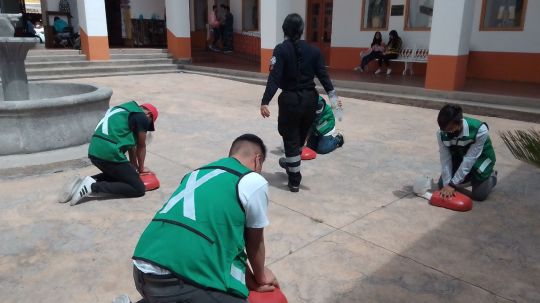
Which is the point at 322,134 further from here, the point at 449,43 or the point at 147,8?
the point at 147,8

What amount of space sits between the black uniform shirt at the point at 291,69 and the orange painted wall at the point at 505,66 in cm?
909

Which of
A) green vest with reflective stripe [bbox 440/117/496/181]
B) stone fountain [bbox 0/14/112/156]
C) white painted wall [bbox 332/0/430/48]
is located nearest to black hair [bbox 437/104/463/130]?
green vest with reflective stripe [bbox 440/117/496/181]

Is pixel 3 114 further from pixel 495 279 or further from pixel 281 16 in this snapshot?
pixel 281 16

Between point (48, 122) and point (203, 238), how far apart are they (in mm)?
4261

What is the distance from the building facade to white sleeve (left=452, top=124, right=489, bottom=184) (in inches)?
237

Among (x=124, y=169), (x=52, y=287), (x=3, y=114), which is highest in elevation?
(x=3, y=114)

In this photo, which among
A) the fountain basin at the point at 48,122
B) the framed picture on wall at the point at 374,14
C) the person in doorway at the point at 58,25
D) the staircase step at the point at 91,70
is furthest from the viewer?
the person in doorway at the point at 58,25

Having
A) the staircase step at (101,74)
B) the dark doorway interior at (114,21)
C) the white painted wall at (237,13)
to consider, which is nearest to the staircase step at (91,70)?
the staircase step at (101,74)

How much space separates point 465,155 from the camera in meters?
4.06

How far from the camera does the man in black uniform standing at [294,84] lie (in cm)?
416

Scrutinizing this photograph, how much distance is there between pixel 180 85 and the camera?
12.1 metres

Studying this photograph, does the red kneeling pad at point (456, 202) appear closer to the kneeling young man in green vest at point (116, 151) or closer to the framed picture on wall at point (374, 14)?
the kneeling young man in green vest at point (116, 151)

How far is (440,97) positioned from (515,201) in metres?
5.58

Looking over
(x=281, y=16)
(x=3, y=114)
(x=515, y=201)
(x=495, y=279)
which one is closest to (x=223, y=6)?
(x=281, y=16)
